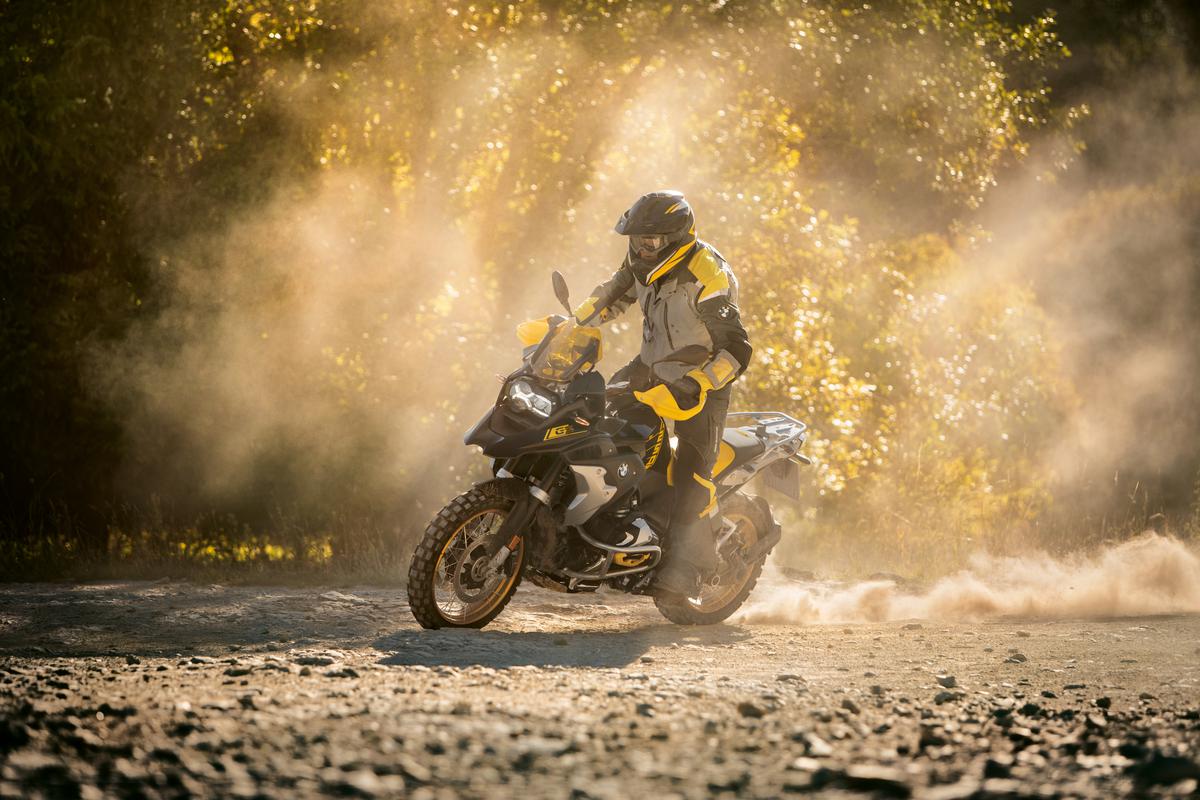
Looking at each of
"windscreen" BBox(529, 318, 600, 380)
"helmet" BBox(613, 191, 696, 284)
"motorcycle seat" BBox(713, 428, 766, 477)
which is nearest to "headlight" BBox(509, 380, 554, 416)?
"windscreen" BBox(529, 318, 600, 380)

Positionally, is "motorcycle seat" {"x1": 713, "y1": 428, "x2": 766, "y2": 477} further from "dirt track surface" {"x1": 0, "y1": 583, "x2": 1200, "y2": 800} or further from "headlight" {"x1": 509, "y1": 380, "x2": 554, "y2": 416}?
"headlight" {"x1": 509, "y1": 380, "x2": 554, "y2": 416}

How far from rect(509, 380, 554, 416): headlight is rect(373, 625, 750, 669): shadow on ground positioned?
4.37 feet

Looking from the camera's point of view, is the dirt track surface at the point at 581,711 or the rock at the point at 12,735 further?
the rock at the point at 12,735

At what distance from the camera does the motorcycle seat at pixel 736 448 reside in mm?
9969

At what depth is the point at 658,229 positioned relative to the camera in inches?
356

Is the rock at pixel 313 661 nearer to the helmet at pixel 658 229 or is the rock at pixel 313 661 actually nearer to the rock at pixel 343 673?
the rock at pixel 343 673

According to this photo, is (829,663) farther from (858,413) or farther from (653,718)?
(858,413)

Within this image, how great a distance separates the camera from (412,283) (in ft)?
49.1

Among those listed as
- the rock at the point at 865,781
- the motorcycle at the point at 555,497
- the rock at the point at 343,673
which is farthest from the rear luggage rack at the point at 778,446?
the rock at the point at 865,781

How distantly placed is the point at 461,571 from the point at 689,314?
213 centimetres

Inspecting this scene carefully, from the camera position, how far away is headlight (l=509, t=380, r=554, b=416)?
8.77 m

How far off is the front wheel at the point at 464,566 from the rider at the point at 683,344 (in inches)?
43.7

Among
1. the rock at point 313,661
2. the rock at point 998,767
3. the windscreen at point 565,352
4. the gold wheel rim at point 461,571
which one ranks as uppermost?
the windscreen at point 565,352

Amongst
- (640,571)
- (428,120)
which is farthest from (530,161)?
(640,571)
